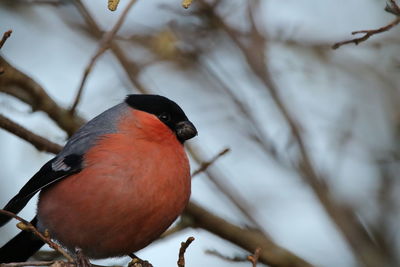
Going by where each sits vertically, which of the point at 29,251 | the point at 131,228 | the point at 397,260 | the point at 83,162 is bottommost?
the point at 397,260

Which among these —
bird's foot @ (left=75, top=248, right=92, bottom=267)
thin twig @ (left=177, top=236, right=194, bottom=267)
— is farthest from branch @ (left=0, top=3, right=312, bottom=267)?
thin twig @ (left=177, top=236, right=194, bottom=267)

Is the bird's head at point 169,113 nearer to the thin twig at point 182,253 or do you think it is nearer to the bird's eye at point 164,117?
the bird's eye at point 164,117

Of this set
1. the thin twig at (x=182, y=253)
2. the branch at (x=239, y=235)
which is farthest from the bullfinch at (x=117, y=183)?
the thin twig at (x=182, y=253)

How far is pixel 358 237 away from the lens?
5688mm

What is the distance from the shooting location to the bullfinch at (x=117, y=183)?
452cm

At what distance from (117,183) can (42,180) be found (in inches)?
26.3

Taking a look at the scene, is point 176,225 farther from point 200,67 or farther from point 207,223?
point 200,67

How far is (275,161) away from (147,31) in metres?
1.70

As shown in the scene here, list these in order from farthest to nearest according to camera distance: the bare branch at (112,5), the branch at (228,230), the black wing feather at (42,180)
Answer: the branch at (228,230), the black wing feather at (42,180), the bare branch at (112,5)

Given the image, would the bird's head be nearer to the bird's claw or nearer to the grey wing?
the grey wing

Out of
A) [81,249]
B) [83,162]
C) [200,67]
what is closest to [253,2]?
[200,67]

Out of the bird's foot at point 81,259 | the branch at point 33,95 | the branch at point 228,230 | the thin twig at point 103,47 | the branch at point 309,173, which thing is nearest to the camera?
the bird's foot at point 81,259

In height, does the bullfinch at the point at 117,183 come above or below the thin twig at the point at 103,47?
below

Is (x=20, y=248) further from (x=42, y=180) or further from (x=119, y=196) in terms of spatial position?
(x=119, y=196)
